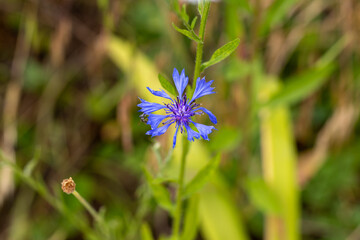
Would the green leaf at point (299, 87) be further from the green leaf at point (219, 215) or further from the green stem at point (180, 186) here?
the green stem at point (180, 186)

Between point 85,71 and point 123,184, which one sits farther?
point 85,71

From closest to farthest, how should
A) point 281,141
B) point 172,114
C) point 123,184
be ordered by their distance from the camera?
point 172,114 → point 281,141 → point 123,184

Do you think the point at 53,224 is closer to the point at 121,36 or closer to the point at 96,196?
the point at 96,196

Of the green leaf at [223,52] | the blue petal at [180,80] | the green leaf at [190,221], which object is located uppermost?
the green leaf at [223,52]

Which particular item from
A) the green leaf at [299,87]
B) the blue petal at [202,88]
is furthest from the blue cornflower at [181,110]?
the green leaf at [299,87]

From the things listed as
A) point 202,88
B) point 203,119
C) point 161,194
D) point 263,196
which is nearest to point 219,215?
point 263,196

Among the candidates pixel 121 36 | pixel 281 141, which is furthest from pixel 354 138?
pixel 121 36

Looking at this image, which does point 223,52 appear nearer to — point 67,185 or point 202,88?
point 202,88

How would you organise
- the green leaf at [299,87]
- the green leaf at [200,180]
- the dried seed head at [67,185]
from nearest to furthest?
1. the dried seed head at [67,185]
2. the green leaf at [200,180]
3. the green leaf at [299,87]
